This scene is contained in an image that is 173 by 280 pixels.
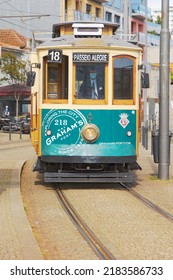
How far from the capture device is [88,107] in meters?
14.8

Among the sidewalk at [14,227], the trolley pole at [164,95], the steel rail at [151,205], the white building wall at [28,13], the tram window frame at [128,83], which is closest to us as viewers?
the sidewalk at [14,227]

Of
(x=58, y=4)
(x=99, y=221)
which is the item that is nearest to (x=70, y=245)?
(x=99, y=221)

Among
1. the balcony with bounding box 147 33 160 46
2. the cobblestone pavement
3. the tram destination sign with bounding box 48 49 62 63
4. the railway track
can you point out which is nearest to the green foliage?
the balcony with bounding box 147 33 160 46

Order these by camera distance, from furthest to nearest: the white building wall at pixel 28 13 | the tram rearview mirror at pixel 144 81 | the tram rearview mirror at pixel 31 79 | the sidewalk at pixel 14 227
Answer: the white building wall at pixel 28 13
the tram rearview mirror at pixel 144 81
the tram rearview mirror at pixel 31 79
the sidewalk at pixel 14 227

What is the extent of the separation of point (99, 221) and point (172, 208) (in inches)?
79.0

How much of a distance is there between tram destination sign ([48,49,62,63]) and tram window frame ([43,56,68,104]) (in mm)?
139

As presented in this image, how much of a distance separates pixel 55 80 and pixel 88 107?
1023mm

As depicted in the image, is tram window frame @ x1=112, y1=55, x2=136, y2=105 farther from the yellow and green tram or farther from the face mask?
the face mask

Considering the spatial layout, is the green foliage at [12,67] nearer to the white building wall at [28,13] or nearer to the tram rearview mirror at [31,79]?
the white building wall at [28,13]

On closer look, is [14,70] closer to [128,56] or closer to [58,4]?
[58,4]

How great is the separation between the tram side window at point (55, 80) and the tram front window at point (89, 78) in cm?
33

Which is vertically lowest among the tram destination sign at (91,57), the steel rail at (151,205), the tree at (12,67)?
the steel rail at (151,205)

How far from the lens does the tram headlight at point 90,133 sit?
14648mm

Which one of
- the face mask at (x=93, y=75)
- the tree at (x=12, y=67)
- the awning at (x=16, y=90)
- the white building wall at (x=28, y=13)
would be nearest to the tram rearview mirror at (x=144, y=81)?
the face mask at (x=93, y=75)
